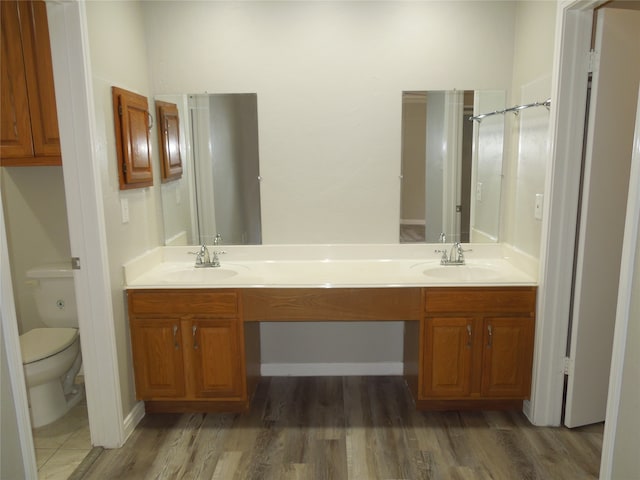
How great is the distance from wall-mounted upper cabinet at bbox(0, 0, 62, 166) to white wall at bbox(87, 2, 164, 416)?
0.36 m

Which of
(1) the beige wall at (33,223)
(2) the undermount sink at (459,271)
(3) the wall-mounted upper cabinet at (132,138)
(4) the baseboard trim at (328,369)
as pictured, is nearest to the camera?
(3) the wall-mounted upper cabinet at (132,138)

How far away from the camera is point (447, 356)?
7.88ft

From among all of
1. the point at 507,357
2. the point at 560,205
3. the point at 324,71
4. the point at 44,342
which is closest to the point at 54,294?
the point at 44,342

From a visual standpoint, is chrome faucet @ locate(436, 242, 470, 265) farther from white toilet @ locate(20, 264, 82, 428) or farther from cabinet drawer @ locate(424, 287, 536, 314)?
white toilet @ locate(20, 264, 82, 428)

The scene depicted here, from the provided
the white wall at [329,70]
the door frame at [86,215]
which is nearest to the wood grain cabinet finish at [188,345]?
the door frame at [86,215]

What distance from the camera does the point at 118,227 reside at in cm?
229

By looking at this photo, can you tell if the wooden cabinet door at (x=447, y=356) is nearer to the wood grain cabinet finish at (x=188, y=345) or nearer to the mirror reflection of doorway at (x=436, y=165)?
the mirror reflection of doorway at (x=436, y=165)

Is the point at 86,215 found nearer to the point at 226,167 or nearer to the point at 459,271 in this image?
the point at 226,167

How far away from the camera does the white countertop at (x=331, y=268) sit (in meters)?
2.36

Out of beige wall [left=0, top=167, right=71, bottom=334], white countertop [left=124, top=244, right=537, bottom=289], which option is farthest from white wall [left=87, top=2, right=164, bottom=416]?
beige wall [left=0, top=167, right=71, bottom=334]

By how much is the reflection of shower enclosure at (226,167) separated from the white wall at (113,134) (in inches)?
11.5

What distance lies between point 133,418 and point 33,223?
4.61ft

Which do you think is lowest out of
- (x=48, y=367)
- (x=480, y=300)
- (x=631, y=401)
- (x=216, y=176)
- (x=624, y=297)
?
(x=48, y=367)

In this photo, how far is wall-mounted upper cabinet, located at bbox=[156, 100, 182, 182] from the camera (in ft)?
8.96
